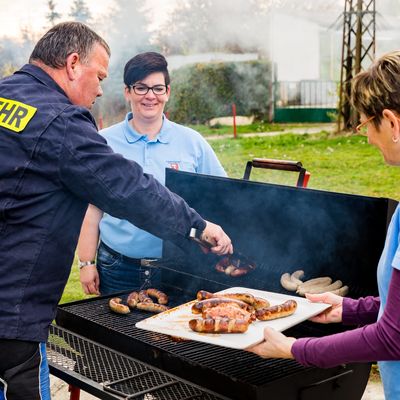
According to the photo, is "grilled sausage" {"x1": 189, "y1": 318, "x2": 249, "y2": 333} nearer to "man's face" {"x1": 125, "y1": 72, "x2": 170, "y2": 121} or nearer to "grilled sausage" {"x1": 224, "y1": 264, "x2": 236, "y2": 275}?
"grilled sausage" {"x1": 224, "y1": 264, "x2": 236, "y2": 275}

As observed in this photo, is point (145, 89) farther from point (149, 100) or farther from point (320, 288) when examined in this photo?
point (320, 288)

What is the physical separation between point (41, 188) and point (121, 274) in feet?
5.21

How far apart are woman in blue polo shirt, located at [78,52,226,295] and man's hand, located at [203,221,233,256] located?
81 cm

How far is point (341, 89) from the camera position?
12.6 m

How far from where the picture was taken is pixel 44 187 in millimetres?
2375

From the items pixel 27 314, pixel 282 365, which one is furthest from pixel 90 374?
pixel 282 365

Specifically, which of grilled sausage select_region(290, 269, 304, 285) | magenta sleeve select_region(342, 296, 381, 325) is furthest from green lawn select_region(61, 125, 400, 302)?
magenta sleeve select_region(342, 296, 381, 325)

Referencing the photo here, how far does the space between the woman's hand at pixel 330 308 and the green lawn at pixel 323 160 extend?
5.47 m

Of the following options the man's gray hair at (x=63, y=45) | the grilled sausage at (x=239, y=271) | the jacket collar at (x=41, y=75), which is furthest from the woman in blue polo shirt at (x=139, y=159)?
the jacket collar at (x=41, y=75)

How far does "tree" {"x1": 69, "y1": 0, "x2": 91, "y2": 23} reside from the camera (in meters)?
9.76

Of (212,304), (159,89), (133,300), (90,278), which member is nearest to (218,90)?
(159,89)

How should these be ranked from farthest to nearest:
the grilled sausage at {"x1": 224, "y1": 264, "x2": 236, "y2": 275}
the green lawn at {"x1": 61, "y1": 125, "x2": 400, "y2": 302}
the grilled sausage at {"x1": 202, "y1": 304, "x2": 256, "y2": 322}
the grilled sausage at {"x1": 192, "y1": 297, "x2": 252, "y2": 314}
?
1. the green lawn at {"x1": 61, "y1": 125, "x2": 400, "y2": 302}
2. the grilled sausage at {"x1": 224, "y1": 264, "x2": 236, "y2": 275}
3. the grilled sausage at {"x1": 192, "y1": 297, "x2": 252, "y2": 314}
4. the grilled sausage at {"x1": 202, "y1": 304, "x2": 256, "y2": 322}

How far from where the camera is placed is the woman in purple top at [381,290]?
6.51 feet

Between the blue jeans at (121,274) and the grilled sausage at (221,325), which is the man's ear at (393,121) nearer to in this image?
the grilled sausage at (221,325)
